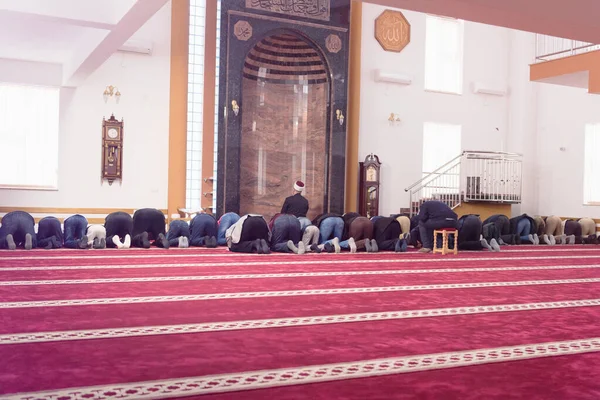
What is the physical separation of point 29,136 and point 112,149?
112cm

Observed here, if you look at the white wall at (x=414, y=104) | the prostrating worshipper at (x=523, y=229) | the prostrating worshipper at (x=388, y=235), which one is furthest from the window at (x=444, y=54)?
the prostrating worshipper at (x=388, y=235)

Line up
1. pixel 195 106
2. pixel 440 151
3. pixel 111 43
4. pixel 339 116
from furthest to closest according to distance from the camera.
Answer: pixel 440 151
pixel 339 116
pixel 195 106
pixel 111 43

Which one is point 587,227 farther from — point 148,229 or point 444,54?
point 148,229

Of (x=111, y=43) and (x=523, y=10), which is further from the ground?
(x=111, y=43)

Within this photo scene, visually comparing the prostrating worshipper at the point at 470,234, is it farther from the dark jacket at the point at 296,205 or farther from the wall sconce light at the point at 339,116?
the wall sconce light at the point at 339,116

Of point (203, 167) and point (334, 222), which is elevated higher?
point (203, 167)

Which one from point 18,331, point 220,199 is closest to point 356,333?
point 18,331

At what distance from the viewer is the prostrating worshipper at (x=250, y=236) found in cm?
689

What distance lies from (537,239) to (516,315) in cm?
646

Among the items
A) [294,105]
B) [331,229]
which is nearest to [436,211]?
[331,229]

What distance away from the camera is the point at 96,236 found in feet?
23.2

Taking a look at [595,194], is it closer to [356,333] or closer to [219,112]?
[219,112]

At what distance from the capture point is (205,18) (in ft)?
32.3

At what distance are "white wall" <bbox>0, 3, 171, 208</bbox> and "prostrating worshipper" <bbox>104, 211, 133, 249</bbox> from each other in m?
2.32
